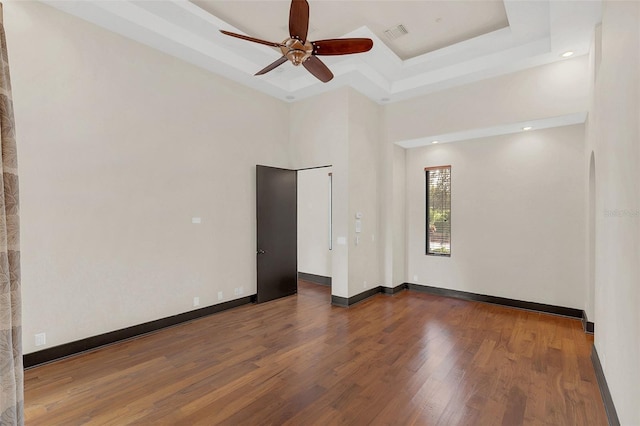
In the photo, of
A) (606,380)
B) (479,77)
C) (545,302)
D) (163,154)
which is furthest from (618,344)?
(163,154)

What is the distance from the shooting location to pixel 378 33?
4309 millimetres

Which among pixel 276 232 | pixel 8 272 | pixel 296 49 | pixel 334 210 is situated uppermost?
pixel 296 49

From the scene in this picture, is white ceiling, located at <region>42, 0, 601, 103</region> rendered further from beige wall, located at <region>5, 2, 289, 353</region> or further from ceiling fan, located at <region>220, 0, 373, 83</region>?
ceiling fan, located at <region>220, 0, 373, 83</region>

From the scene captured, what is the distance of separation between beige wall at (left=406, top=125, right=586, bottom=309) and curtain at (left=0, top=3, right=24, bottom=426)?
5.86 metres

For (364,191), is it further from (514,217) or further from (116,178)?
(116,178)

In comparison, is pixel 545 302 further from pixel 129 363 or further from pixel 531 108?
pixel 129 363

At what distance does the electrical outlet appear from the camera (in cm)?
312

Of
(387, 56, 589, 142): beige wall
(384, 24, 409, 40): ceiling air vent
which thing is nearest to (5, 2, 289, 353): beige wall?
(384, 24, 409, 40): ceiling air vent

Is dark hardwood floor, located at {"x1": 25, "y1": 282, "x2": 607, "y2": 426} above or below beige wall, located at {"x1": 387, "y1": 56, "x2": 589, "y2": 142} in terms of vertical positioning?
below

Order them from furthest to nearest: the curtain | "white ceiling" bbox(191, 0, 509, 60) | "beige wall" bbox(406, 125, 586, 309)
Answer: "beige wall" bbox(406, 125, 586, 309) → "white ceiling" bbox(191, 0, 509, 60) → the curtain

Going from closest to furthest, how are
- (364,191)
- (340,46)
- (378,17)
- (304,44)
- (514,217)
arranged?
(304,44)
(340,46)
(378,17)
(514,217)
(364,191)

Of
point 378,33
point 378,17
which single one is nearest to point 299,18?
point 378,17

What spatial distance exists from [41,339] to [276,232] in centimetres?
340

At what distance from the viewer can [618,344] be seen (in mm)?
2170
